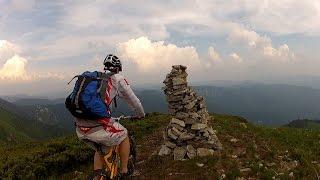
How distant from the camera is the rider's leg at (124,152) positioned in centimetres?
1171

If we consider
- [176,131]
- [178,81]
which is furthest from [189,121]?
[178,81]

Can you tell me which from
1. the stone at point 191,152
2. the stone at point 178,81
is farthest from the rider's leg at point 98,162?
the stone at point 178,81

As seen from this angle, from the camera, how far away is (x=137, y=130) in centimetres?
2659

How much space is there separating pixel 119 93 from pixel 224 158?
786 cm

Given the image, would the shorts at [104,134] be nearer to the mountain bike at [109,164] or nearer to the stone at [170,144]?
the mountain bike at [109,164]

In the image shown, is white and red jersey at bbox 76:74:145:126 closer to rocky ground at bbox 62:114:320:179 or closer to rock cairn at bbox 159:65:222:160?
rocky ground at bbox 62:114:320:179

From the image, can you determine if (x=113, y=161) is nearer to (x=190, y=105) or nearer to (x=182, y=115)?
(x=182, y=115)

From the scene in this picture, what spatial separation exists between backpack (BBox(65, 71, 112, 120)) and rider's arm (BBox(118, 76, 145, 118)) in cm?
49

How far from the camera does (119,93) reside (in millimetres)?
10945

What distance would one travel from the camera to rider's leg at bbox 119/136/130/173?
11.7 meters

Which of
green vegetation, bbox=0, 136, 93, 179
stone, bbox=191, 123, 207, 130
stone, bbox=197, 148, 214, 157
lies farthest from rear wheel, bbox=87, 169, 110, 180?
green vegetation, bbox=0, 136, 93, 179

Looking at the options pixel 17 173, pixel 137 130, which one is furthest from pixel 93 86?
pixel 137 130

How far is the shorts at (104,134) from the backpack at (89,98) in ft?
1.50

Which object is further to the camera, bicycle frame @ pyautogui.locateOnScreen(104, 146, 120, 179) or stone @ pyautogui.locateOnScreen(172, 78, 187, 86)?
stone @ pyautogui.locateOnScreen(172, 78, 187, 86)
